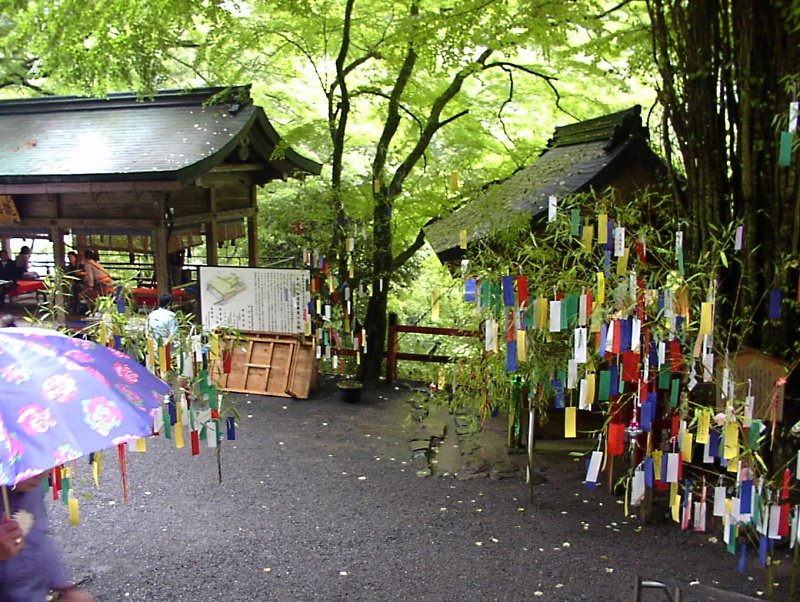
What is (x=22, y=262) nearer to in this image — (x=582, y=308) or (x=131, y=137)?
(x=131, y=137)

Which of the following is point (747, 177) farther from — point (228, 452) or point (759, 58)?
point (228, 452)

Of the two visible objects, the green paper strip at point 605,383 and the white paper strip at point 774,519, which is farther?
Answer: the green paper strip at point 605,383

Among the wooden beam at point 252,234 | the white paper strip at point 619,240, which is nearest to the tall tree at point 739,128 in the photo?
the white paper strip at point 619,240

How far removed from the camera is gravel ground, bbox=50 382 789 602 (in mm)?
4215

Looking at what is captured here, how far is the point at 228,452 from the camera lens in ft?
21.7

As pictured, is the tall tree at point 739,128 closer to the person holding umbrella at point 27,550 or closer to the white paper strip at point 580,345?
the white paper strip at point 580,345

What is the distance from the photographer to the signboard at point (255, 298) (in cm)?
861

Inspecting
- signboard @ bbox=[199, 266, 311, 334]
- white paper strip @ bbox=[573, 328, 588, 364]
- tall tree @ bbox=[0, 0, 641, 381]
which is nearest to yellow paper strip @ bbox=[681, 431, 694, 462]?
white paper strip @ bbox=[573, 328, 588, 364]

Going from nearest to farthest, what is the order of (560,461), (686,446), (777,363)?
(686,446)
(777,363)
(560,461)

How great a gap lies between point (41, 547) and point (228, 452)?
3757 millimetres

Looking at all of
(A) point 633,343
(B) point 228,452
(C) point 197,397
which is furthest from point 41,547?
(B) point 228,452

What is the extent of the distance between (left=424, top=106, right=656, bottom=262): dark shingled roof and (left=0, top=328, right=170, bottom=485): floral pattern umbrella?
12.9ft

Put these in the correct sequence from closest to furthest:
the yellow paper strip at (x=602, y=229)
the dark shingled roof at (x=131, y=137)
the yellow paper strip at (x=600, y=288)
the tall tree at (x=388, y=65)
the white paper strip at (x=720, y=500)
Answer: the white paper strip at (x=720, y=500) → the yellow paper strip at (x=600, y=288) → the yellow paper strip at (x=602, y=229) → the tall tree at (x=388, y=65) → the dark shingled roof at (x=131, y=137)

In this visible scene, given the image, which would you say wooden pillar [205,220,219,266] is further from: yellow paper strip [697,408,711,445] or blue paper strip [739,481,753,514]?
blue paper strip [739,481,753,514]
